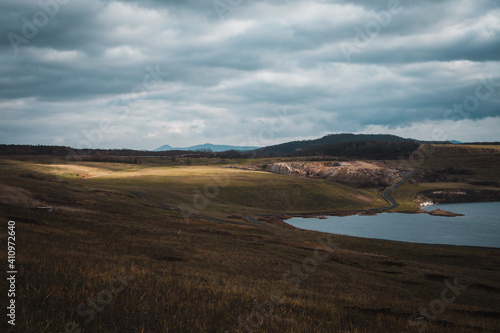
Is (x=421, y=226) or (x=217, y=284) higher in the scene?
(x=217, y=284)

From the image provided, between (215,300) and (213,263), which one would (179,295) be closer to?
(215,300)

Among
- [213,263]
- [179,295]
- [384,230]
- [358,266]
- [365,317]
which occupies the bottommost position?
[384,230]

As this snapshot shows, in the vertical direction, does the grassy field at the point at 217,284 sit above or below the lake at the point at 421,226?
Result: above

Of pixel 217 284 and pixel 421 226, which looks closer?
pixel 217 284

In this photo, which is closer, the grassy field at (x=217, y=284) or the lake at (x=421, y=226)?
the grassy field at (x=217, y=284)

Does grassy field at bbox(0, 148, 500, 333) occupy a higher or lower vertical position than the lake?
higher

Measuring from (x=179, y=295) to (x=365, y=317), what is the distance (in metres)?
6.35

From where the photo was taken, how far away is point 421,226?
368 ft

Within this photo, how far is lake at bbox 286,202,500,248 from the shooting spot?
9144 cm

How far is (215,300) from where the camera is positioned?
10.9 m

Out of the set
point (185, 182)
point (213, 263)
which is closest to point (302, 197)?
point (185, 182)

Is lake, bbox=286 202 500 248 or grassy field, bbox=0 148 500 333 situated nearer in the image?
grassy field, bbox=0 148 500 333

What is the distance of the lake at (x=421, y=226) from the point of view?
A: 3600 inches

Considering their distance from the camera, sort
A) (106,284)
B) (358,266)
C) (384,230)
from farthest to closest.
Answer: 1. (384,230)
2. (358,266)
3. (106,284)
